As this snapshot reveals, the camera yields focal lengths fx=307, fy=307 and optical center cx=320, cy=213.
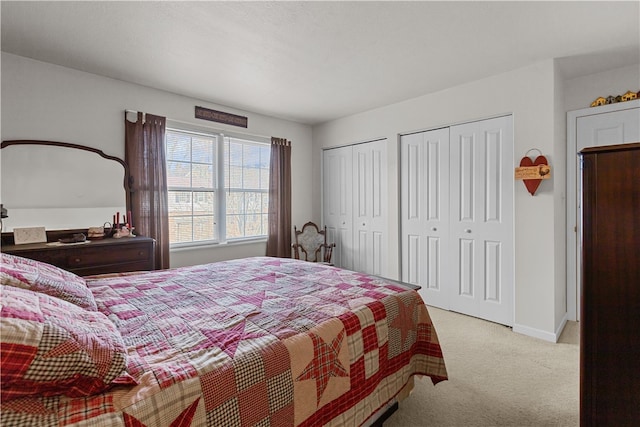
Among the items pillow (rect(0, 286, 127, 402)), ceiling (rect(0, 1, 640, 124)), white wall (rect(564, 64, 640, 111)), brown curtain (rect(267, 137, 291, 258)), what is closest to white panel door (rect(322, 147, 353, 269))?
brown curtain (rect(267, 137, 291, 258))

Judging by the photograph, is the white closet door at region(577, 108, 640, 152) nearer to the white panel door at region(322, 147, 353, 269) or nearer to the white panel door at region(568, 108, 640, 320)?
the white panel door at region(568, 108, 640, 320)

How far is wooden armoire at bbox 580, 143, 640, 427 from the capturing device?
97 centimetres

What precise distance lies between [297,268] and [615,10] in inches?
111

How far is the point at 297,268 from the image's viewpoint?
242cm

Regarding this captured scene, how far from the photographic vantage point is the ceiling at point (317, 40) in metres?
2.03

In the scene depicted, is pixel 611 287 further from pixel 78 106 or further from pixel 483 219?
pixel 78 106

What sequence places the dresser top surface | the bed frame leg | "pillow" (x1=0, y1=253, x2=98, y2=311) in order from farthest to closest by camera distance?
1. the dresser top surface
2. the bed frame leg
3. "pillow" (x1=0, y1=253, x2=98, y2=311)

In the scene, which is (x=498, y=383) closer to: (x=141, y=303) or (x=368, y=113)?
(x=141, y=303)

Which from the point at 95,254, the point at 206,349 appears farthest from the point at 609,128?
the point at 95,254

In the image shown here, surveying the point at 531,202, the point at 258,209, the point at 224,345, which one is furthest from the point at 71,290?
the point at 531,202

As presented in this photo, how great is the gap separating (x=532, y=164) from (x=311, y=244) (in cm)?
302

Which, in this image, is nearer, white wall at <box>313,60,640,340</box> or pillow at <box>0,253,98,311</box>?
pillow at <box>0,253,98,311</box>

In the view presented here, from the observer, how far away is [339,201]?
481cm

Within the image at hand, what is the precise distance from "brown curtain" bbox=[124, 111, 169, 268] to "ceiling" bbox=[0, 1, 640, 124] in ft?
1.52
